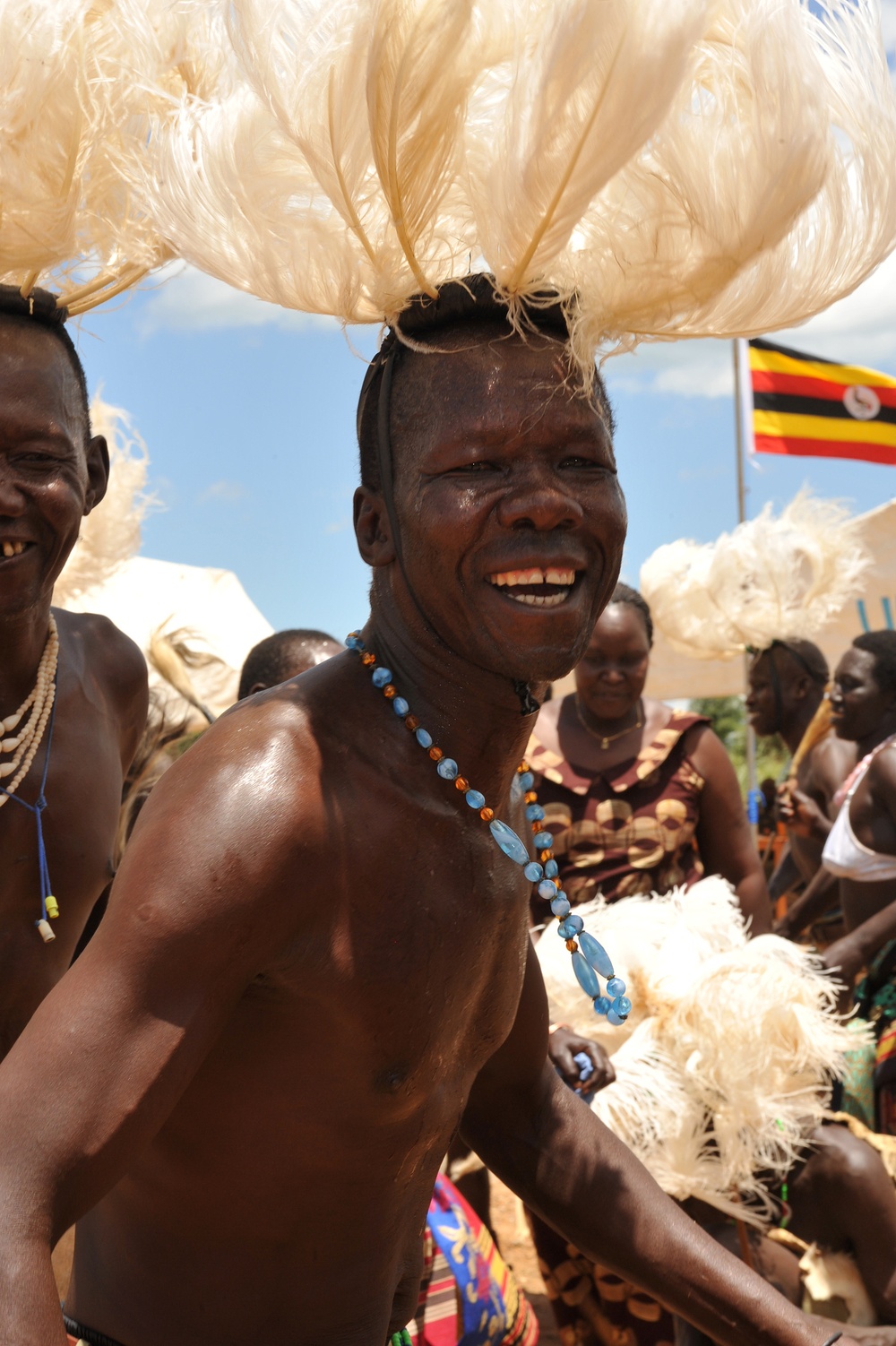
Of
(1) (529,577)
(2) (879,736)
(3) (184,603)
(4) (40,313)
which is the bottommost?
(2) (879,736)

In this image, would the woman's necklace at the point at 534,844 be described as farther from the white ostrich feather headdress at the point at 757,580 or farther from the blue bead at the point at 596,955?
the white ostrich feather headdress at the point at 757,580

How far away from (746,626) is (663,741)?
9.98ft

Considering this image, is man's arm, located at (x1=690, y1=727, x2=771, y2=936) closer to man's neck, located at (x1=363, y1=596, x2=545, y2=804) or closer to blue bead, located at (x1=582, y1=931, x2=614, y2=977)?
blue bead, located at (x1=582, y1=931, x2=614, y2=977)

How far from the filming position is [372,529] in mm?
2115

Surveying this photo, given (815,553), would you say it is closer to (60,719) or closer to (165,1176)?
(60,719)

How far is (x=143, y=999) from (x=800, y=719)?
276 inches

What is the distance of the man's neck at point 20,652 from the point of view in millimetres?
2695

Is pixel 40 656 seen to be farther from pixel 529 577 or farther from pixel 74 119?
pixel 529 577

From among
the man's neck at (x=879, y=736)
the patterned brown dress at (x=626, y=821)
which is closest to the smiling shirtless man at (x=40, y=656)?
the patterned brown dress at (x=626, y=821)

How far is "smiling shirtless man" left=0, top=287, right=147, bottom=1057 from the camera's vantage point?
255 centimetres

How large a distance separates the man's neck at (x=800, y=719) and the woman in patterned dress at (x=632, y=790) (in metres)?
2.93

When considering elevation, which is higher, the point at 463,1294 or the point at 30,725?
the point at 30,725

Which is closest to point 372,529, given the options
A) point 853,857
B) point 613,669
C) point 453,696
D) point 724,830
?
point 453,696

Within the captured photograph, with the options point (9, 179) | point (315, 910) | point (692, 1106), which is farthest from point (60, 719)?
point (692, 1106)
